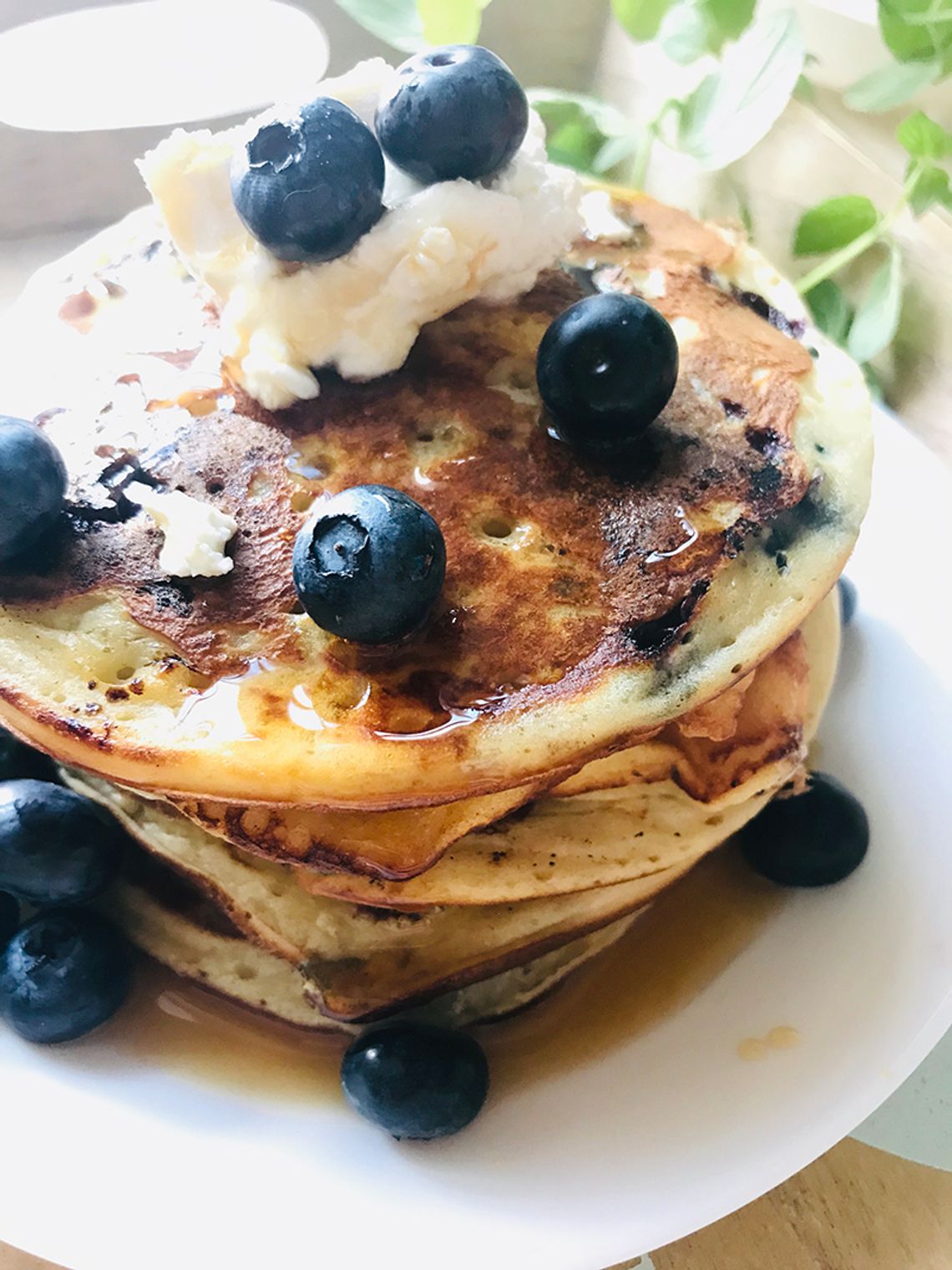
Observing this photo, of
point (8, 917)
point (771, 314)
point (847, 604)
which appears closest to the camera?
point (8, 917)

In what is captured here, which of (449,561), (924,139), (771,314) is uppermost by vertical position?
(924,139)

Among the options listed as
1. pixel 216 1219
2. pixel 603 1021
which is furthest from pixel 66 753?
pixel 603 1021

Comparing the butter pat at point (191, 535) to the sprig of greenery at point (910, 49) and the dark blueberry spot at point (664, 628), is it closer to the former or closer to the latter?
the dark blueberry spot at point (664, 628)

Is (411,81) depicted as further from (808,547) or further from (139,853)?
(139,853)

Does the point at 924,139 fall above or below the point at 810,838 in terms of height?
above

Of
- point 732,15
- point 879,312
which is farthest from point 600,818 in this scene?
point 732,15

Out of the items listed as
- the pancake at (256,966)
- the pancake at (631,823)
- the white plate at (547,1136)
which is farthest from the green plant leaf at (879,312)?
the pancake at (256,966)

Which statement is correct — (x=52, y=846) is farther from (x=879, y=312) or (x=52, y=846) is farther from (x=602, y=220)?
(x=879, y=312)
